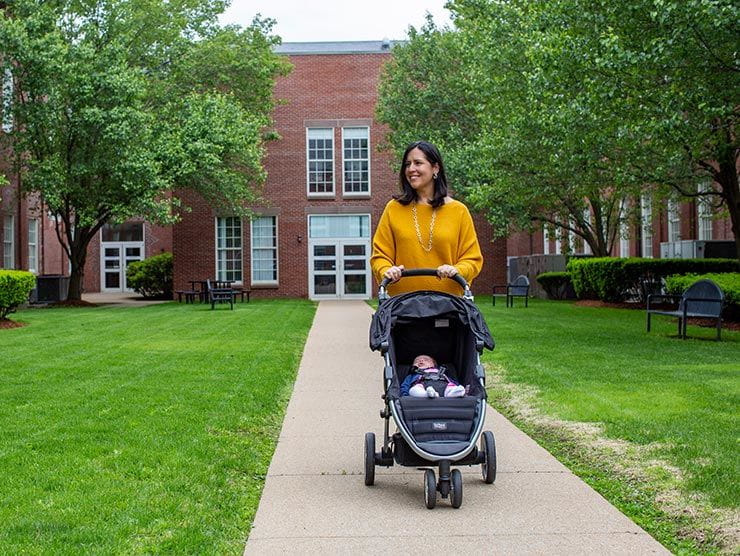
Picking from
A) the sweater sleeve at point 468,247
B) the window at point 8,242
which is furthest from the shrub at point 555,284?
the sweater sleeve at point 468,247

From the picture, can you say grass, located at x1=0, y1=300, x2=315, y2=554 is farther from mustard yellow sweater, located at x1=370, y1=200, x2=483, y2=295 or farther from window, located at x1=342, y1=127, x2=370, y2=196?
window, located at x1=342, y1=127, x2=370, y2=196

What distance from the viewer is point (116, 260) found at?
47750 millimetres

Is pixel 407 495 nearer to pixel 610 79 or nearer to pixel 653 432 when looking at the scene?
pixel 653 432

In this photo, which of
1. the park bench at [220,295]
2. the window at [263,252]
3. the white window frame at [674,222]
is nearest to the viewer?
the park bench at [220,295]

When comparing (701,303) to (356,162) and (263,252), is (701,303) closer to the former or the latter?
(356,162)

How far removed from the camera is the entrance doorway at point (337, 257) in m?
35.4

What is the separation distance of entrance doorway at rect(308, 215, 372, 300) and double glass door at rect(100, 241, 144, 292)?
15.0m

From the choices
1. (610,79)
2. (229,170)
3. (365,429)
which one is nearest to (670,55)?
(610,79)

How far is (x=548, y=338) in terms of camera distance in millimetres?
14969

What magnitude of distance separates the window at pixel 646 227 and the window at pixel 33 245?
21.1 m

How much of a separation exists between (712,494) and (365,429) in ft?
10.0

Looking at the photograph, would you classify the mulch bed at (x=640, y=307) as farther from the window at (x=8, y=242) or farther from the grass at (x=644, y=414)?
the window at (x=8, y=242)

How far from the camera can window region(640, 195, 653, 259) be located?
26969mm

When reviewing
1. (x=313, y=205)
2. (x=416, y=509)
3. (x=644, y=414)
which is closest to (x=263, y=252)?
(x=313, y=205)
